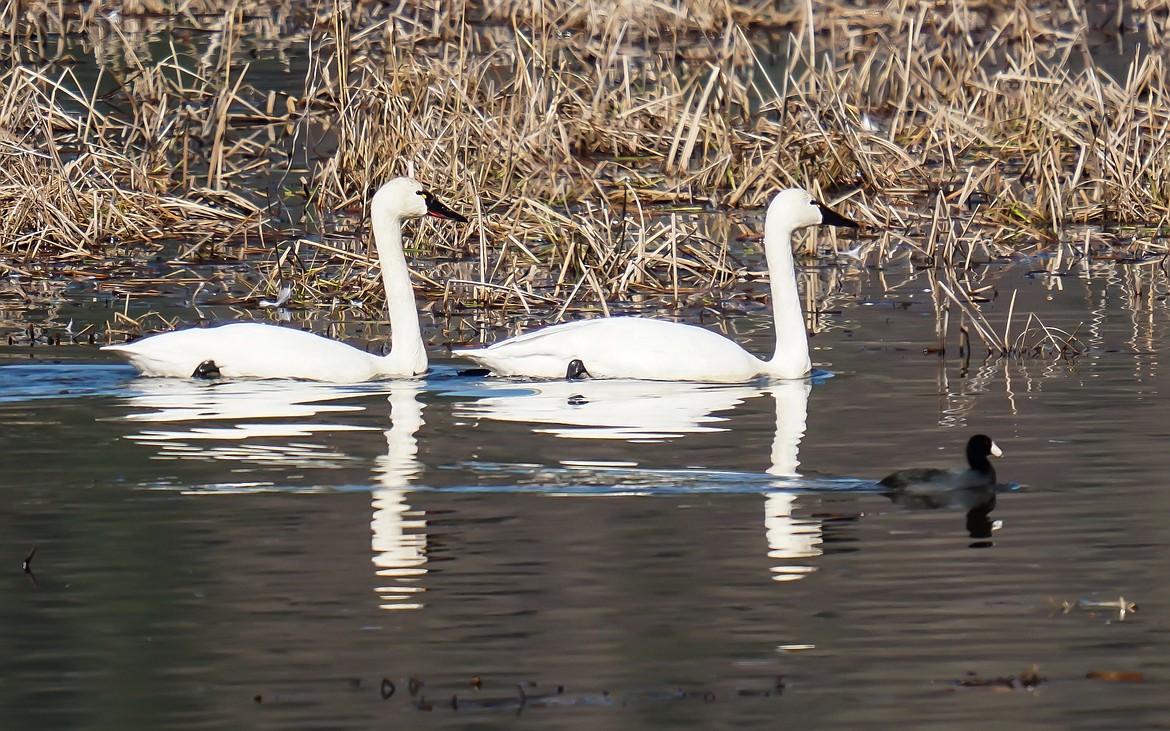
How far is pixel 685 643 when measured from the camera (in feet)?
20.0

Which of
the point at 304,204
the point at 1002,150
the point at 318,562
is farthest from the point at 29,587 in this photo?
the point at 1002,150

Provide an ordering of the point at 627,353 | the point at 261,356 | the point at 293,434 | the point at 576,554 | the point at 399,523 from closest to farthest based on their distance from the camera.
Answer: the point at 576,554 < the point at 399,523 < the point at 293,434 < the point at 261,356 < the point at 627,353

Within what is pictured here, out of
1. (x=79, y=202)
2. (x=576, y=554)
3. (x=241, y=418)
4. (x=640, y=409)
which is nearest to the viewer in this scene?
(x=576, y=554)

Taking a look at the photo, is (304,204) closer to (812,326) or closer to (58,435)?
(812,326)

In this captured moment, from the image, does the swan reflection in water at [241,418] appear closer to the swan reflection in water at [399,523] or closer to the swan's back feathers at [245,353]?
the swan's back feathers at [245,353]

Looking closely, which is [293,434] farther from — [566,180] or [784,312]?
[566,180]

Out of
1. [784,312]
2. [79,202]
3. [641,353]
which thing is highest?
[79,202]

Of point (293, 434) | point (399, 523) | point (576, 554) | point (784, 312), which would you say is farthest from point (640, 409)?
point (576, 554)

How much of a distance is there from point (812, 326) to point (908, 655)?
690 centimetres

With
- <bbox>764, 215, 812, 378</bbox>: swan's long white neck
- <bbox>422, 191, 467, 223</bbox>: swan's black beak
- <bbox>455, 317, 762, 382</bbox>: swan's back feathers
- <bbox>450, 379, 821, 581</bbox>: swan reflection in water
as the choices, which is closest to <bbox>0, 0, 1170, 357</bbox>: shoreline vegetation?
<bbox>422, 191, 467, 223</bbox>: swan's black beak

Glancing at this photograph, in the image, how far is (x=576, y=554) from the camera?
7.14 meters

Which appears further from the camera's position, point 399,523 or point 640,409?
point 640,409

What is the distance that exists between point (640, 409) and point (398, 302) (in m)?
1.72

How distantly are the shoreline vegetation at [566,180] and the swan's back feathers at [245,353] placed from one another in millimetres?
1530
